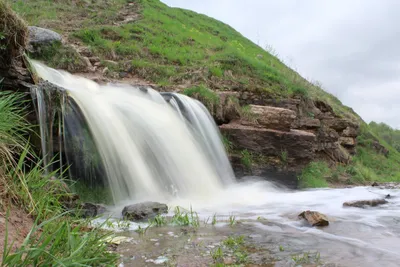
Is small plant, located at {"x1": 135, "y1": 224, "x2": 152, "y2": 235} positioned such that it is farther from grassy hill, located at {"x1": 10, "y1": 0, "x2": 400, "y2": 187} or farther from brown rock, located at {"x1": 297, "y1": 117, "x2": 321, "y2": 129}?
brown rock, located at {"x1": 297, "y1": 117, "x2": 321, "y2": 129}

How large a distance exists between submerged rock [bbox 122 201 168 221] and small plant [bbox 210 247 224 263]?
165cm

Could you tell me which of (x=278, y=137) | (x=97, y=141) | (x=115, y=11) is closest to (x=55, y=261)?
(x=97, y=141)

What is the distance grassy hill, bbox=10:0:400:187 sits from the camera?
37.7 feet

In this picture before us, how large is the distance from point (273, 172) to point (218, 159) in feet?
6.03

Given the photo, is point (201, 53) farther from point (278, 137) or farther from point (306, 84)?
point (278, 137)

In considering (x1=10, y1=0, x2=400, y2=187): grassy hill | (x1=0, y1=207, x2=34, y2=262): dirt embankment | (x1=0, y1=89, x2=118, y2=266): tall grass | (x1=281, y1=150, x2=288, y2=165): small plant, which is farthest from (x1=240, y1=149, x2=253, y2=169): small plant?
(x1=0, y1=207, x2=34, y2=262): dirt embankment

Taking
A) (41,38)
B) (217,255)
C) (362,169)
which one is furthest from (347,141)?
(217,255)

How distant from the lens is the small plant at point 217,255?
112 inches

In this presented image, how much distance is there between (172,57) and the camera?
532 inches

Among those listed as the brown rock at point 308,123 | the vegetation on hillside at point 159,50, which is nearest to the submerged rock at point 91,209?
the vegetation on hillside at point 159,50

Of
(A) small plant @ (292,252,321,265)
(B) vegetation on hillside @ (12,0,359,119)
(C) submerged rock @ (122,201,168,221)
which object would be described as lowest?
(C) submerged rock @ (122,201,168,221)

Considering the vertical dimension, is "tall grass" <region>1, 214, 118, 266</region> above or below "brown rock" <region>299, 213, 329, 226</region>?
above

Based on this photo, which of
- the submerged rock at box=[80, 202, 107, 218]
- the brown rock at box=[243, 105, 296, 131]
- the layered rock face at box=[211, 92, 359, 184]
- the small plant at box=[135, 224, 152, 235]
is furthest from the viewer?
the brown rock at box=[243, 105, 296, 131]

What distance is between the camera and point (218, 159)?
8578mm
